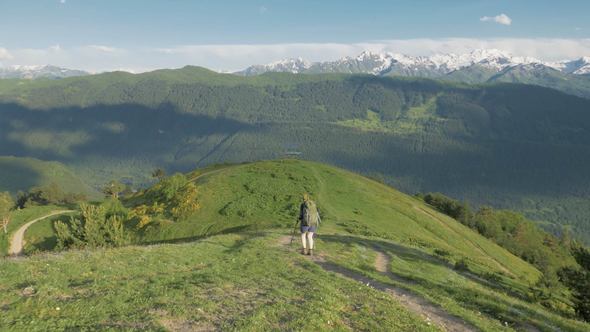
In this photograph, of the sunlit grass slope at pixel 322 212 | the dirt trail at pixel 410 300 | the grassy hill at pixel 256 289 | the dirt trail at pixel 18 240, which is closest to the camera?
the grassy hill at pixel 256 289

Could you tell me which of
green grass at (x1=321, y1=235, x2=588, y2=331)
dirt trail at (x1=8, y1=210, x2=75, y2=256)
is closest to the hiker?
green grass at (x1=321, y1=235, x2=588, y2=331)

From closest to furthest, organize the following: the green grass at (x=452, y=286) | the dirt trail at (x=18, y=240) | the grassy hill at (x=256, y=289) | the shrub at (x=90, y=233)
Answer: the grassy hill at (x=256, y=289), the green grass at (x=452, y=286), the shrub at (x=90, y=233), the dirt trail at (x=18, y=240)

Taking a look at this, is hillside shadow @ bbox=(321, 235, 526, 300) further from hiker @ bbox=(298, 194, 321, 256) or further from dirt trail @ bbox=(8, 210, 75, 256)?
dirt trail @ bbox=(8, 210, 75, 256)

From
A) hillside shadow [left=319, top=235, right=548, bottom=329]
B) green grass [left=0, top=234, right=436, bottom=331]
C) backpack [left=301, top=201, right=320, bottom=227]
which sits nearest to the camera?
green grass [left=0, top=234, right=436, bottom=331]

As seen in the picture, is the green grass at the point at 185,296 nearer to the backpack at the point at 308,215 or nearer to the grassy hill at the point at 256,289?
the grassy hill at the point at 256,289

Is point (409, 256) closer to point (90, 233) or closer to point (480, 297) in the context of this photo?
point (480, 297)

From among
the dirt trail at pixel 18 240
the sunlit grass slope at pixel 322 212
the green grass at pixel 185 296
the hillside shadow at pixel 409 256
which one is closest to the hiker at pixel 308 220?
the green grass at pixel 185 296

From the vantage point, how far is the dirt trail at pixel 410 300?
17.1 meters

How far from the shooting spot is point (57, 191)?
140m

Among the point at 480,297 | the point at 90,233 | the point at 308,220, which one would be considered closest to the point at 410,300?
the point at 480,297

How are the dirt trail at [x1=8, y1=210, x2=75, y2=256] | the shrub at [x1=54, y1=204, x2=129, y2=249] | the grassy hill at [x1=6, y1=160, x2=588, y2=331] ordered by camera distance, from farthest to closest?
the dirt trail at [x1=8, y1=210, x2=75, y2=256] < the shrub at [x1=54, y1=204, x2=129, y2=249] < the grassy hill at [x1=6, y1=160, x2=588, y2=331]

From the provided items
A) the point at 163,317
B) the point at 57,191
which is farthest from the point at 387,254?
the point at 57,191

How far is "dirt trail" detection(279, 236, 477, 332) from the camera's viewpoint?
1708 cm

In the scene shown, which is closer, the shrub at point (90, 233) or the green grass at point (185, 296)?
the green grass at point (185, 296)
